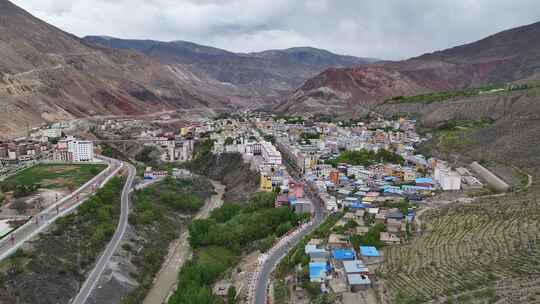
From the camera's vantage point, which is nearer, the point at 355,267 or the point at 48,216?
the point at 355,267

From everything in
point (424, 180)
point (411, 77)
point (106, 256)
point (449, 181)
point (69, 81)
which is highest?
point (411, 77)

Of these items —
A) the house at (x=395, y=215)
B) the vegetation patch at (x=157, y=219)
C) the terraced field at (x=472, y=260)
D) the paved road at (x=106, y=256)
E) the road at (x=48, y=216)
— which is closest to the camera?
the terraced field at (x=472, y=260)

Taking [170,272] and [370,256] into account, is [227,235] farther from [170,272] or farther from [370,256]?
[370,256]

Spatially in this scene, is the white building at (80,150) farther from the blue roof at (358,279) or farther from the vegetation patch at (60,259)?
the blue roof at (358,279)

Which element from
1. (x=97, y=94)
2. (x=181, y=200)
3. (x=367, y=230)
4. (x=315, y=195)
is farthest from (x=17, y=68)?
(x=367, y=230)

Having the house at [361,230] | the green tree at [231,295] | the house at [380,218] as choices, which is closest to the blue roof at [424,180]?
the house at [380,218]

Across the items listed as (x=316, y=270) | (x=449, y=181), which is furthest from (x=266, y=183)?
(x=316, y=270)

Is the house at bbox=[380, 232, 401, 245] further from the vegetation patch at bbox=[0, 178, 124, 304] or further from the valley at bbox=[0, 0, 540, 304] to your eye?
the vegetation patch at bbox=[0, 178, 124, 304]

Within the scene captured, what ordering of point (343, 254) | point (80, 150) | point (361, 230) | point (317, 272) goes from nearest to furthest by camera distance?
1. point (317, 272)
2. point (343, 254)
3. point (361, 230)
4. point (80, 150)
